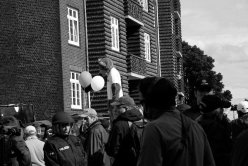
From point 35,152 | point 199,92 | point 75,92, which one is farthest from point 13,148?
point 75,92

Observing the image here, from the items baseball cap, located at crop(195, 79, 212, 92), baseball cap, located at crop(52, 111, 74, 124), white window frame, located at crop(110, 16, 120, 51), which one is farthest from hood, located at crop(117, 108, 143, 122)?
white window frame, located at crop(110, 16, 120, 51)

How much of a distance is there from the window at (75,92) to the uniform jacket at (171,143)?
845 inches

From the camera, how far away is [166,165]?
204 inches

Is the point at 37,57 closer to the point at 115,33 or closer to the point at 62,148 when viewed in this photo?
the point at 115,33

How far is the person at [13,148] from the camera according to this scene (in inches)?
478

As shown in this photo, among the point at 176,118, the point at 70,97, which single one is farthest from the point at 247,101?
the point at 70,97

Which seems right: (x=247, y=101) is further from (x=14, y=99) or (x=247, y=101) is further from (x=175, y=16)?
(x=175, y=16)

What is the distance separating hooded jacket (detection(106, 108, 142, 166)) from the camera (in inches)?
329

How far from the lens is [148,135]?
5160 millimetres

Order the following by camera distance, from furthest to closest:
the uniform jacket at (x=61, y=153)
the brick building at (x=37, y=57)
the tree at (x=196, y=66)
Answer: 1. the tree at (x=196, y=66)
2. the brick building at (x=37, y=57)
3. the uniform jacket at (x=61, y=153)

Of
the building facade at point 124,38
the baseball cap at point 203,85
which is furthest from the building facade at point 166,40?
the baseball cap at point 203,85

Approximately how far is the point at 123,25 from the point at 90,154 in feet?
72.0

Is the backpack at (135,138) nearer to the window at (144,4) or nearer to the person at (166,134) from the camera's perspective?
the person at (166,134)

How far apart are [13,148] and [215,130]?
5112 mm
